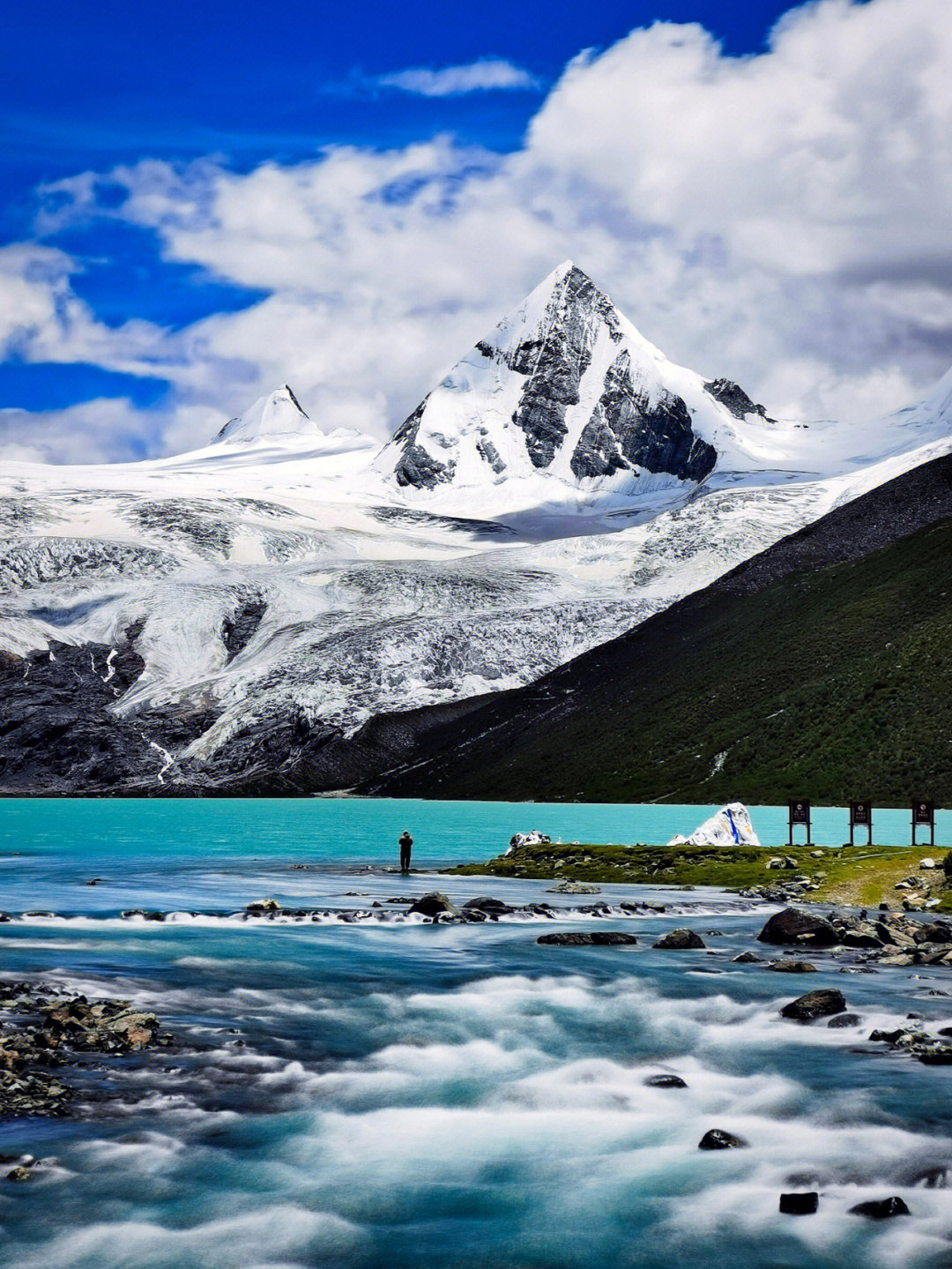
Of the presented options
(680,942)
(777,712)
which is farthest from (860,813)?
(777,712)

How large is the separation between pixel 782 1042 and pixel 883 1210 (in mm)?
8702

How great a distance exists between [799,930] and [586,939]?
19.4ft

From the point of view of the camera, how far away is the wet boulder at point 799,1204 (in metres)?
16.9

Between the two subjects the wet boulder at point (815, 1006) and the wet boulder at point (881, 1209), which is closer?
the wet boulder at point (881, 1209)

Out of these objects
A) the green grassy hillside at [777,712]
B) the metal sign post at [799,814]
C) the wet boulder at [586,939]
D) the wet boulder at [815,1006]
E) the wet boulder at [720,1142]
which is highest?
the green grassy hillside at [777,712]

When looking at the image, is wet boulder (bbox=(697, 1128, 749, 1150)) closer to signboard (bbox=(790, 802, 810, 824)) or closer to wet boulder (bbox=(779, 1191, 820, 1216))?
wet boulder (bbox=(779, 1191, 820, 1216))

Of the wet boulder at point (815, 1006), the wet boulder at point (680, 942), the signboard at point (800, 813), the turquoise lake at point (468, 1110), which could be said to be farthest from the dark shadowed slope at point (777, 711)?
the wet boulder at point (815, 1006)

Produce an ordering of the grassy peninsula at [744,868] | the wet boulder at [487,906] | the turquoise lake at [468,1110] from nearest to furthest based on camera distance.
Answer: the turquoise lake at [468,1110]
the wet boulder at [487,906]
the grassy peninsula at [744,868]

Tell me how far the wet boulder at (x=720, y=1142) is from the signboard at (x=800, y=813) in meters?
46.4

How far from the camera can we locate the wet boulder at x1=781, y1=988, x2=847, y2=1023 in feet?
88.6

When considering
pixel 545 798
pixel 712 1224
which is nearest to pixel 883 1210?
pixel 712 1224

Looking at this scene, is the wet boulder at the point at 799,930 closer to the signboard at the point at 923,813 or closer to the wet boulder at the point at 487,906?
the wet boulder at the point at 487,906

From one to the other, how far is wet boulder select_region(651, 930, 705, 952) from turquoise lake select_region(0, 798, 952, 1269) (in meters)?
0.53

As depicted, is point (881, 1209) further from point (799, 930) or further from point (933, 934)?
point (799, 930)
